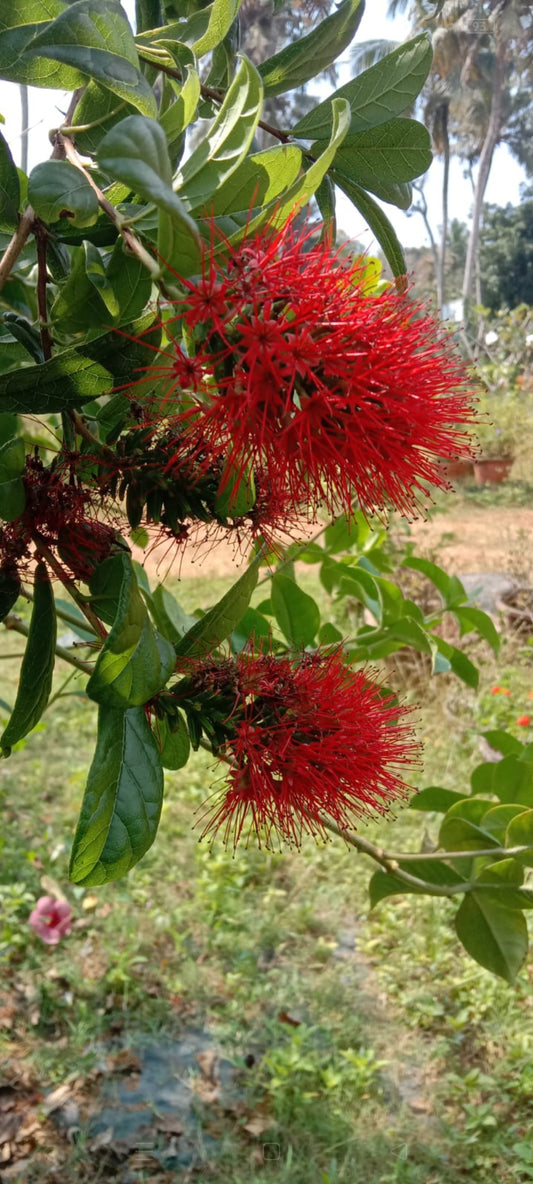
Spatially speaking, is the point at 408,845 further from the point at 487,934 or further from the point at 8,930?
the point at 487,934

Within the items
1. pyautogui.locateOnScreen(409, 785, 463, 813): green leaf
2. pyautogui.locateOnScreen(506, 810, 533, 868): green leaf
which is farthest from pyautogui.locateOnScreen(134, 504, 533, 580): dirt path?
pyautogui.locateOnScreen(506, 810, 533, 868): green leaf

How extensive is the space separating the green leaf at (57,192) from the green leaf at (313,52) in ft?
0.80

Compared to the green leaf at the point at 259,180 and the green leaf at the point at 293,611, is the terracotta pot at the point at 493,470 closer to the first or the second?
the green leaf at the point at 293,611

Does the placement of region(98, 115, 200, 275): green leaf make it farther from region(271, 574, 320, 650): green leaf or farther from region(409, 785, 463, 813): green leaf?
region(409, 785, 463, 813): green leaf

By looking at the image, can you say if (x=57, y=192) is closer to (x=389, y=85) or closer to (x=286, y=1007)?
(x=389, y=85)

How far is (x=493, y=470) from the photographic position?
6.68 m

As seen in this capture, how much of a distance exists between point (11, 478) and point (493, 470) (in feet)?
21.6

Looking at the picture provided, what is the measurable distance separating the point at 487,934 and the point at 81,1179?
0.97 m

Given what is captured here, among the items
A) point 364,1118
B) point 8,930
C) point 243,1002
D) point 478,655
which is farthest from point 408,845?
point 478,655

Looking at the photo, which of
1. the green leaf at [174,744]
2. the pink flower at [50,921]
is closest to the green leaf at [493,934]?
the green leaf at [174,744]

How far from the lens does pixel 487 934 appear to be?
0.71 meters

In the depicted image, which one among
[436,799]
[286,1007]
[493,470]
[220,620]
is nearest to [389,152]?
[220,620]

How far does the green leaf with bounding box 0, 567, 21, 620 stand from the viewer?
473 mm

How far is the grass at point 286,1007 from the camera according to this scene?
54.2 inches
